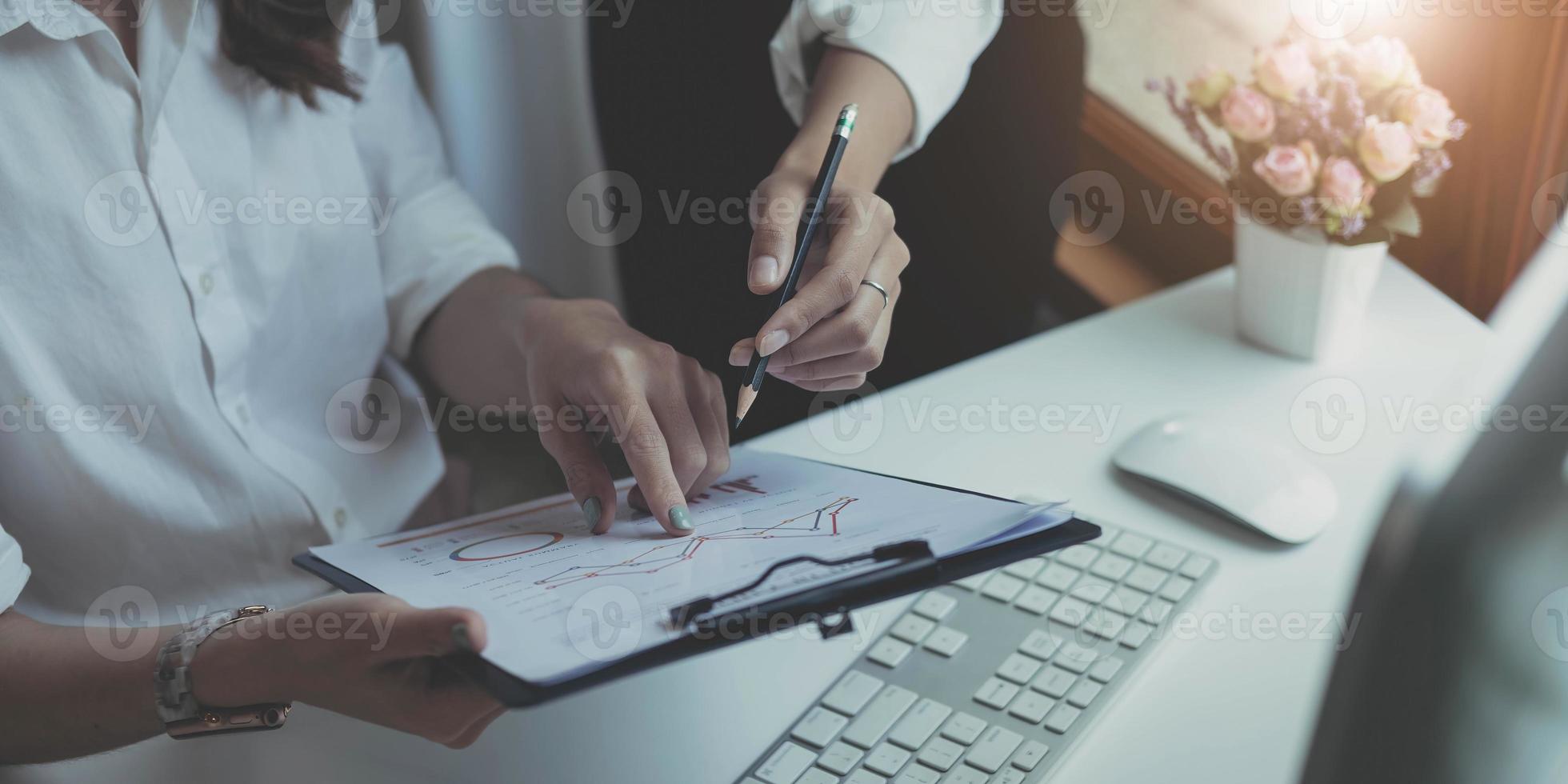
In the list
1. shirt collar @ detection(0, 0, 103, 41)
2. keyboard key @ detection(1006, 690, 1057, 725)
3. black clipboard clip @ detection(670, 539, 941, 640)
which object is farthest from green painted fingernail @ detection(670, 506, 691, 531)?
shirt collar @ detection(0, 0, 103, 41)

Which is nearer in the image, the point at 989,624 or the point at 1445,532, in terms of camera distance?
the point at 1445,532

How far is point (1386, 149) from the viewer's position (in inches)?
35.2

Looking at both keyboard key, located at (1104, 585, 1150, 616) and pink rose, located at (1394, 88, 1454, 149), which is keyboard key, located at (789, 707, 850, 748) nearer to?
keyboard key, located at (1104, 585, 1150, 616)

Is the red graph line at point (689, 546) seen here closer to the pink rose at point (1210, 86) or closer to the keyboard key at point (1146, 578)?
the keyboard key at point (1146, 578)

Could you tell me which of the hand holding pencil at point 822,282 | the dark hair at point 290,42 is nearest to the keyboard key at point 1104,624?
the hand holding pencil at point 822,282

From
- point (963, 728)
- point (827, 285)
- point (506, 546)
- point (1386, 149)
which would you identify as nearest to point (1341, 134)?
point (1386, 149)

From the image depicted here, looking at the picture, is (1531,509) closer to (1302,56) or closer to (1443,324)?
(1302,56)

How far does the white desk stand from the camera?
1.91ft

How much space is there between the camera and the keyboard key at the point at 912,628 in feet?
2.09

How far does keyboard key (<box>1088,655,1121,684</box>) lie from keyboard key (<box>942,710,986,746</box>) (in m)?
0.08

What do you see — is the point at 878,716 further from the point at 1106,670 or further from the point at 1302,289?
the point at 1302,289

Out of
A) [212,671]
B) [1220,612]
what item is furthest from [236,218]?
[1220,612]

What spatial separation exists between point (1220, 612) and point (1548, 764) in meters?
0.51

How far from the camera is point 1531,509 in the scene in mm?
195
